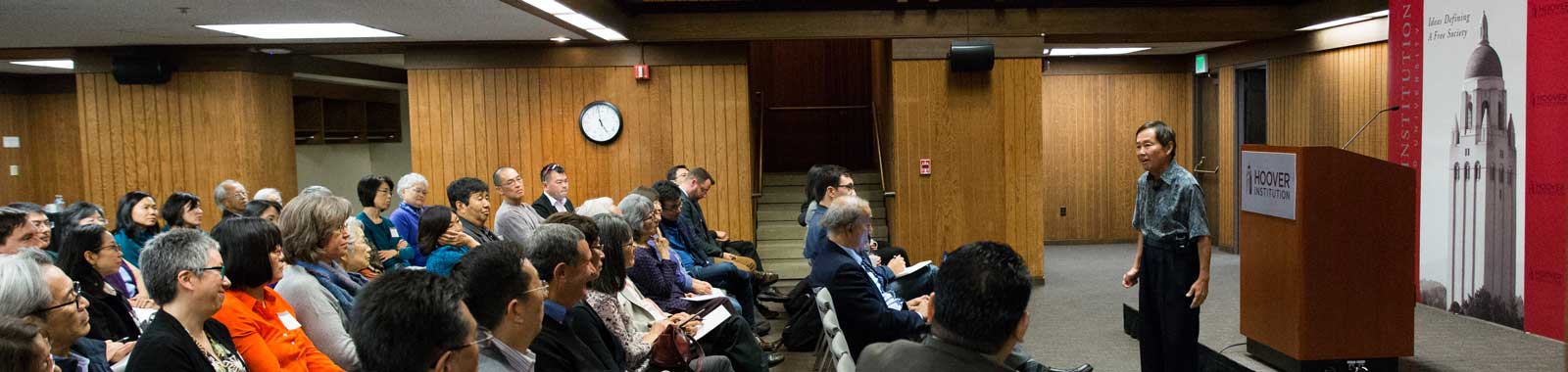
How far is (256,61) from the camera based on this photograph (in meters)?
9.19

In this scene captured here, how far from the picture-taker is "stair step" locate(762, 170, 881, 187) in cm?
Result: 1019

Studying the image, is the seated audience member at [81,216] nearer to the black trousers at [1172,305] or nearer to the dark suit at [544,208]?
the dark suit at [544,208]

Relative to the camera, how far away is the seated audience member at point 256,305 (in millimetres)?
2996

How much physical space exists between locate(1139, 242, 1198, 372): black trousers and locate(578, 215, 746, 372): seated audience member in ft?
6.08

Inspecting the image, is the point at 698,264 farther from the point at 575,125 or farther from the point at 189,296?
the point at 189,296

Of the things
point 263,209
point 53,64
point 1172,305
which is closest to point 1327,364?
point 1172,305

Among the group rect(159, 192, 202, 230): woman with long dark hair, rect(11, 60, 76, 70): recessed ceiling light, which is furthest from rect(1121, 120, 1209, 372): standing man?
rect(11, 60, 76, 70): recessed ceiling light

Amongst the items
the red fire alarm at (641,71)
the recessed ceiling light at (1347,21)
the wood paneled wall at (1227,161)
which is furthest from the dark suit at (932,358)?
the wood paneled wall at (1227,161)

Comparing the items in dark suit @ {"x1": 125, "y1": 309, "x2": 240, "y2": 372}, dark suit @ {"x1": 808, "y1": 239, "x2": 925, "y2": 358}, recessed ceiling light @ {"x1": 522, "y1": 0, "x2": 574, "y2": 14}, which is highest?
recessed ceiling light @ {"x1": 522, "y1": 0, "x2": 574, "y2": 14}

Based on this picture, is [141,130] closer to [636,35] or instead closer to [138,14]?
[138,14]

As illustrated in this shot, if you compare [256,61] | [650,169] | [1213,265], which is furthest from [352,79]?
Answer: [1213,265]

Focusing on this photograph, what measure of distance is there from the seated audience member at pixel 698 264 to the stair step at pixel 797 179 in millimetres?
3681

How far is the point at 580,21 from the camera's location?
706cm

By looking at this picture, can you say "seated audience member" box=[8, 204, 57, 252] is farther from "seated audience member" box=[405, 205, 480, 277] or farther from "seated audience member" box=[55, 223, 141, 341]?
"seated audience member" box=[405, 205, 480, 277]
